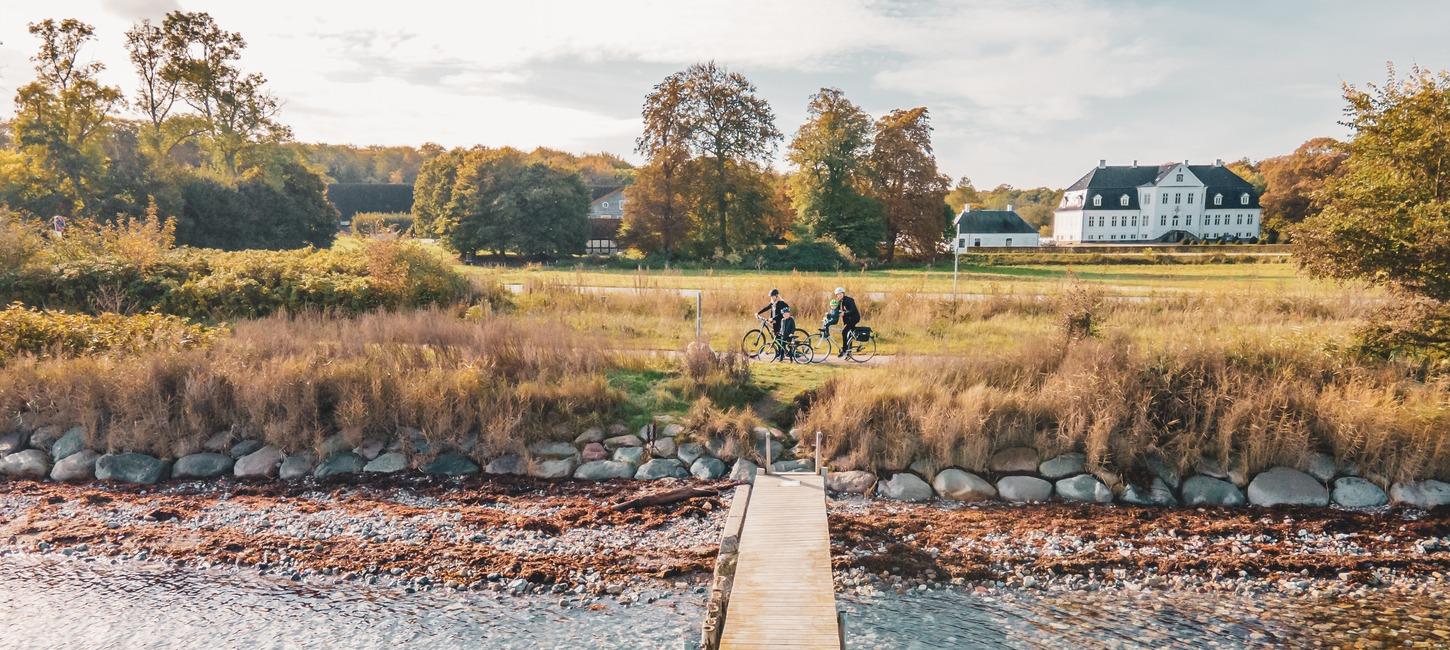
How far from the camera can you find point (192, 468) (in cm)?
1159

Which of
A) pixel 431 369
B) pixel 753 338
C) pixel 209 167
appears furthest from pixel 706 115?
pixel 431 369

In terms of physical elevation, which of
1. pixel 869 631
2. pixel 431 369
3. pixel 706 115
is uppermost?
pixel 706 115

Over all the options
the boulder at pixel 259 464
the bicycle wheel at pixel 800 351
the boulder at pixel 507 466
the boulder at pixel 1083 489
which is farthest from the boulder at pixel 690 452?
the boulder at pixel 259 464

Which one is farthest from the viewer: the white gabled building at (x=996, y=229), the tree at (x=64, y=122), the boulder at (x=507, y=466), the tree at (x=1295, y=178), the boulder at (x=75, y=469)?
the white gabled building at (x=996, y=229)

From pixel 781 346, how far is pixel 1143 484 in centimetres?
612

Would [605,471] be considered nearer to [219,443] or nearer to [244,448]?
[244,448]

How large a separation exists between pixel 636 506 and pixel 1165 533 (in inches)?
247

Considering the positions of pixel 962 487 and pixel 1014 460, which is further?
pixel 1014 460

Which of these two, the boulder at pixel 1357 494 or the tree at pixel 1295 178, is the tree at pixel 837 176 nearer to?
the tree at pixel 1295 178

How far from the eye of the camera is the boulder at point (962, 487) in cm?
1055

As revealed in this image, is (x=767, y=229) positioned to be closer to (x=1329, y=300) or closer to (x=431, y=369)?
(x=1329, y=300)

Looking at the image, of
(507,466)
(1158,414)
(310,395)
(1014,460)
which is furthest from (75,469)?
(1158,414)

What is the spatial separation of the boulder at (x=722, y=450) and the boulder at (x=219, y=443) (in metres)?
7.01

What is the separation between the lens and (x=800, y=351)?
1465cm
